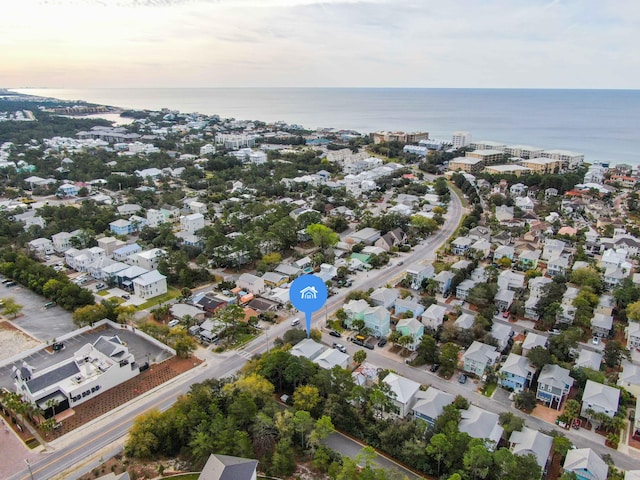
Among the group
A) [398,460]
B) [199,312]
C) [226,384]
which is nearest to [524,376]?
[398,460]

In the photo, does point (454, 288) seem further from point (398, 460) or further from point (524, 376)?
point (398, 460)

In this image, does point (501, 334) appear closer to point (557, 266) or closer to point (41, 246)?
point (557, 266)

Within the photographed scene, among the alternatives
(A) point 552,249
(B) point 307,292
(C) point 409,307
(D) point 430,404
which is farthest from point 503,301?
(B) point 307,292

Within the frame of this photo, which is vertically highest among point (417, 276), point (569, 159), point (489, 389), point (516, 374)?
point (569, 159)

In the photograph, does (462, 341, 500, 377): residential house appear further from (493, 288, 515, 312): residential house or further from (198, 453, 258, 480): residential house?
(198, 453, 258, 480): residential house

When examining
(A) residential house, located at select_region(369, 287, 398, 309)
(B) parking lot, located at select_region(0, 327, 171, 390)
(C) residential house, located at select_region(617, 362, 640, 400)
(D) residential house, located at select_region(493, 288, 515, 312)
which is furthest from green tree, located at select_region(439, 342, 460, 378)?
(B) parking lot, located at select_region(0, 327, 171, 390)

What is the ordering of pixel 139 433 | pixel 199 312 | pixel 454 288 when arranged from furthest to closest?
pixel 454 288, pixel 199 312, pixel 139 433
